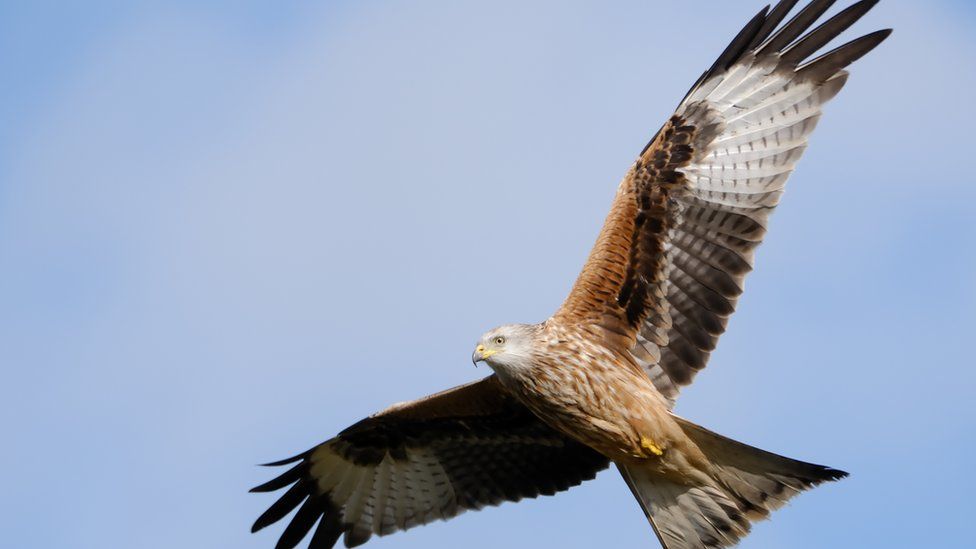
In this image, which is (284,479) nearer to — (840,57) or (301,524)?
(301,524)

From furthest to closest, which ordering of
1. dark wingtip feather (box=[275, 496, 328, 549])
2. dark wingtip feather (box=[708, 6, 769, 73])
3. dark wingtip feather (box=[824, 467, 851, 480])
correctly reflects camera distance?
dark wingtip feather (box=[275, 496, 328, 549]) < dark wingtip feather (box=[708, 6, 769, 73]) < dark wingtip feather (box=[824, 467, 851, 480])

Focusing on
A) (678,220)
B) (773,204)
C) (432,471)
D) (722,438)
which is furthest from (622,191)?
(432,471)

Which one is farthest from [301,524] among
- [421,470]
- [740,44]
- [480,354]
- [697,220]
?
[740,44]

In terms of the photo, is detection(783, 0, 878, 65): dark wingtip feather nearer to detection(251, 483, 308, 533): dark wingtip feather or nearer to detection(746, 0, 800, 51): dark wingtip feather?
detection(746, 0, 800, 51): dark wingtip feather

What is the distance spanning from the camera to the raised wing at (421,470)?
11.0 m

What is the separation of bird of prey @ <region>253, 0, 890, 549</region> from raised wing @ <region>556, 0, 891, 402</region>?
0.01m

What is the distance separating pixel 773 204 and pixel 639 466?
213cm

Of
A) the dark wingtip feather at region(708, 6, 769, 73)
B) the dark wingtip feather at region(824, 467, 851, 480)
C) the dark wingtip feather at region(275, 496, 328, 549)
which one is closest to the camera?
the dark wingtip feather at region(824, 467, 851, 480)

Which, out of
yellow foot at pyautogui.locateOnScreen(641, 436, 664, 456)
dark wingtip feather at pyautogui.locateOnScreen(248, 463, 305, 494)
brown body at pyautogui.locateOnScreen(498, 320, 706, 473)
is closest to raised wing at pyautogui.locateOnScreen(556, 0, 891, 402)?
brown body at pyautogui.locateOnScreen(498, 320, 706, 473)

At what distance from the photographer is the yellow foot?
966cm

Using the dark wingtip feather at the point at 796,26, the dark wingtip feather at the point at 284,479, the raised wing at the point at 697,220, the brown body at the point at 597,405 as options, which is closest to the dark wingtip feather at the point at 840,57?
the raised wing at the point at 697,220

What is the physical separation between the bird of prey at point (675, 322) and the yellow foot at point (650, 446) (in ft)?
0.10

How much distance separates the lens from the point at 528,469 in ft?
36.4

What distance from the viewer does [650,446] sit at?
966cm
